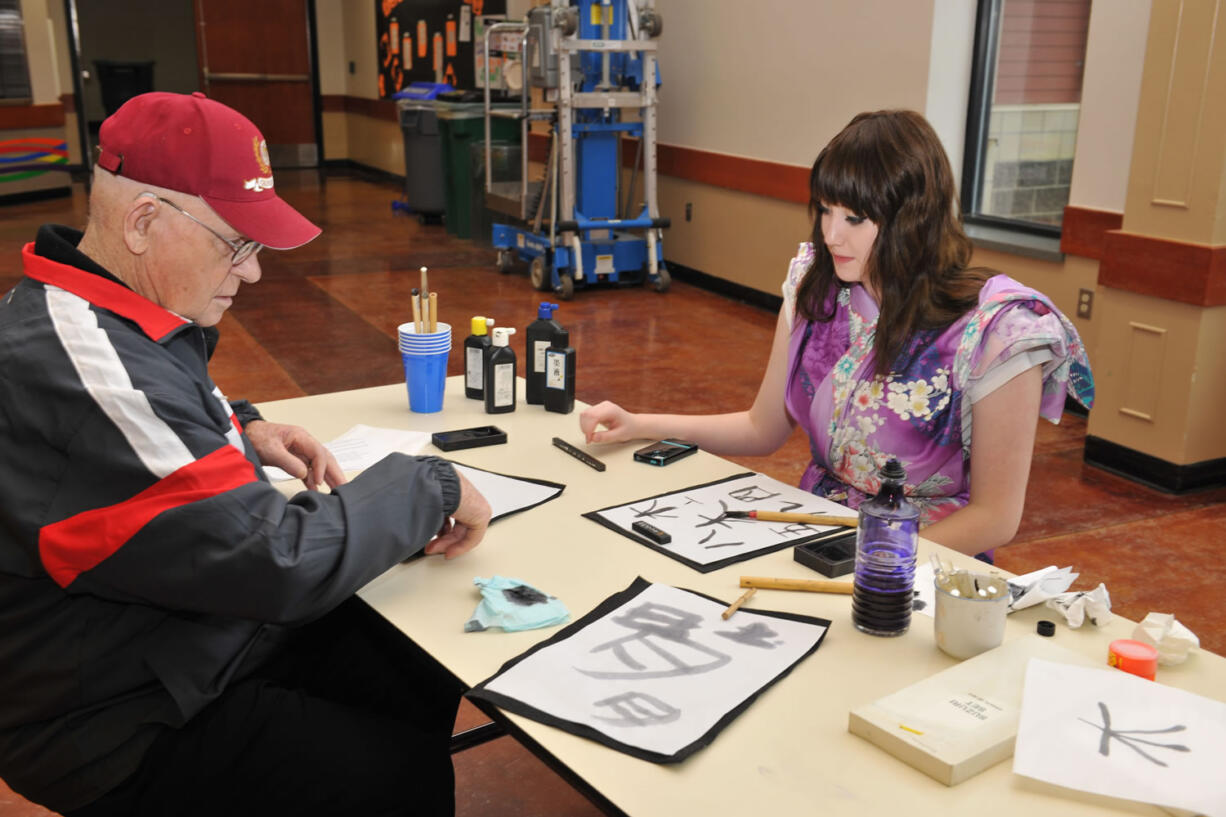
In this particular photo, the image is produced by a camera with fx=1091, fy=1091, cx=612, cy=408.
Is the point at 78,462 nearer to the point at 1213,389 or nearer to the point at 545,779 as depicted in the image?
the point at 545,779

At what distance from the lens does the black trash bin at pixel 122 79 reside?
14586 millimetres

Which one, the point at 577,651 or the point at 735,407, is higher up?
the point at 577,651

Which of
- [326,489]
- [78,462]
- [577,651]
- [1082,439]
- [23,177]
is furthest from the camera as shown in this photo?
[23,177]

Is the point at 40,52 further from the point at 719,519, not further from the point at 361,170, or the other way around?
the point at 719,519

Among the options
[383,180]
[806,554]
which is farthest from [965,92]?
[383,180]

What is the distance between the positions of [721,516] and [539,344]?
0.68 m

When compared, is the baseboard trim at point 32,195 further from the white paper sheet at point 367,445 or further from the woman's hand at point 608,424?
the woman's hand at point 608,424

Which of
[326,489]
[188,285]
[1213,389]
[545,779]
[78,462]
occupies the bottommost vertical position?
[545,779]

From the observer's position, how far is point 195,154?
1.37 meters

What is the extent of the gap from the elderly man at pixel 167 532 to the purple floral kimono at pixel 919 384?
0.81 meters

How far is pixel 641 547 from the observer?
64.5 inches

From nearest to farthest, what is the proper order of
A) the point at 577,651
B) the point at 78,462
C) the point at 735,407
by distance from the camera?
the point at 78,462
the point at 577,651
the point at 735,407

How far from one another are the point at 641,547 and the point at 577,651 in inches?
13.0

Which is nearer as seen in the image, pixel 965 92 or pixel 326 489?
pixel 326 489
